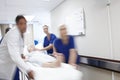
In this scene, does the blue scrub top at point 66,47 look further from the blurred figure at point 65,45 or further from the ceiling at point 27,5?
the ceiling at point 27,5

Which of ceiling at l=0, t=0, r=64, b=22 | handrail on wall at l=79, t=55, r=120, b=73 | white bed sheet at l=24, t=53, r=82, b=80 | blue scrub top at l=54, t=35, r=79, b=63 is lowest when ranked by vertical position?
handrail on wall at l=79, t=55, r=120, b=73

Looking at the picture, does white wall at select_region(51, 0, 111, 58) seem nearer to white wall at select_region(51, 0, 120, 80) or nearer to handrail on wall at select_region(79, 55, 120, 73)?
white wall at select_region(51, 0, 120, 80)

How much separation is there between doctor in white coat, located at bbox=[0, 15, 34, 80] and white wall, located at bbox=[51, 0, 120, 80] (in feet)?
4.67

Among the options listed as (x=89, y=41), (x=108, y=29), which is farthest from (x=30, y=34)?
(x=108, y=29)

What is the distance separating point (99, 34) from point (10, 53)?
69.4 inches

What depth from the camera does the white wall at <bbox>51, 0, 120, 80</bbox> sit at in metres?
2.61

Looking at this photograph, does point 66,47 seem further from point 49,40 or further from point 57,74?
point 49,40

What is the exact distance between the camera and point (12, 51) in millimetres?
1832

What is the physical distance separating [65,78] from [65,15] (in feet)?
10.3

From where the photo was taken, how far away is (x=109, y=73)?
2832 millimetres

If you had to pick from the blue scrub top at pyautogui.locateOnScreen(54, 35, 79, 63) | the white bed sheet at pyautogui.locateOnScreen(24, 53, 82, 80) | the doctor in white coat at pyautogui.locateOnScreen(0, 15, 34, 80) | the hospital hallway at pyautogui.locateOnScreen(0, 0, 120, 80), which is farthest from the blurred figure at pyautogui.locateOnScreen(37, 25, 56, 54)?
the white bed sheet at pyautogui.locateOnScreen(24, 53, 82, 80)

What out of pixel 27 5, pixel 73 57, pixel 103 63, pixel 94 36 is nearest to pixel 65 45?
pixel 73 57

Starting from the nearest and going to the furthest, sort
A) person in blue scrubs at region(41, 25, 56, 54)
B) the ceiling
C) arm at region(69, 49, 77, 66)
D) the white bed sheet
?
the white bed sheet → arm at region(69, 49, 77, 66) → person in blue scrubs at region(41, 25, 56, 54) → the ceiling

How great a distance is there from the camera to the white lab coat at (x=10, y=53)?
1.82 m
